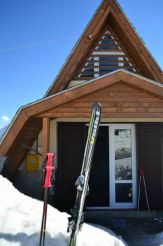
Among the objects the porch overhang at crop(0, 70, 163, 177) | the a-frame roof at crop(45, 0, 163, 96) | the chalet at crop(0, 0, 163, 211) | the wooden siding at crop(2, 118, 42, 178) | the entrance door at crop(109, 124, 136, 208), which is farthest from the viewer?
the a-frame roof at crop(45, 0, 163, 96)

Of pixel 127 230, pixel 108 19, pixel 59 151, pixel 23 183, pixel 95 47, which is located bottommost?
pixel 127 230

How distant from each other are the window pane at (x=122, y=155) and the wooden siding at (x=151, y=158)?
12.1 inches

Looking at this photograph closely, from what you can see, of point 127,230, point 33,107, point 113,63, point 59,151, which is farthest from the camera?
point 113,63

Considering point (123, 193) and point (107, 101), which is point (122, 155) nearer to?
point (123, 193)

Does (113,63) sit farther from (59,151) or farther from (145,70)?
(59,151)

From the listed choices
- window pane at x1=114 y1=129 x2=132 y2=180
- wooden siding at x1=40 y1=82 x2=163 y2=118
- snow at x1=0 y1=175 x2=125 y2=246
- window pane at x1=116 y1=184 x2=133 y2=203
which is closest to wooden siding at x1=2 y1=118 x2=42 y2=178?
wooden siding at x1=40 y1=82 x2=163 y2=118

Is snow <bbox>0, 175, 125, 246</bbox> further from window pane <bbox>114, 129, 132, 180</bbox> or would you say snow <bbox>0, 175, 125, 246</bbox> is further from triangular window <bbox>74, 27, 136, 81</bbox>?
triangular window <bbox>74, 27, 136, 81</bbox>

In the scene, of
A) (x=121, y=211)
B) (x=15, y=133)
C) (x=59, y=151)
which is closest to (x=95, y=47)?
(x=59, y=151)

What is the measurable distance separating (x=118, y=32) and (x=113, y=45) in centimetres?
51

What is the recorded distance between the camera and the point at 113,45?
10.8 meters

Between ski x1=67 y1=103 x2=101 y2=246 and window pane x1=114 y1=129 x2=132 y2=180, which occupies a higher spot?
window pane x1=114 y1=129 x2=132 y2=180

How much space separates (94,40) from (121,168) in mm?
4225

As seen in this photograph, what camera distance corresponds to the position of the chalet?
7.91 m

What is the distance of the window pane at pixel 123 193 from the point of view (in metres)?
9.59
